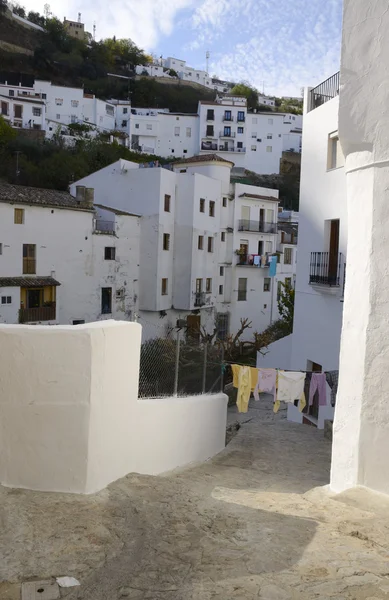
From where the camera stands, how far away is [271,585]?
413cm

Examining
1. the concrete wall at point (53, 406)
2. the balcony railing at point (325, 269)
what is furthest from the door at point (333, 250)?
the concrete wall at point (53, 406)

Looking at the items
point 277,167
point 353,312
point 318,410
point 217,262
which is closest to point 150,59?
point 277,167

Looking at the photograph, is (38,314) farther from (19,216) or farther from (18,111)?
(18,111)

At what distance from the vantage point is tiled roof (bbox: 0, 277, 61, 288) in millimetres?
25906

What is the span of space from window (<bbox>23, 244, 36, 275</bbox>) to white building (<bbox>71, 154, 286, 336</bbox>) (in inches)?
287

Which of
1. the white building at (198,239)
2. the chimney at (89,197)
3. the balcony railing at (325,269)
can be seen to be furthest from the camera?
the white building at (198,239)

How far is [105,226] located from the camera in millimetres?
30875

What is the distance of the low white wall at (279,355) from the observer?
773 inches

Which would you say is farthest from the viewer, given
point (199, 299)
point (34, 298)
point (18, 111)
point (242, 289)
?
point (18, 111)

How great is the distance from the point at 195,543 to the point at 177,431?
4.27 meters

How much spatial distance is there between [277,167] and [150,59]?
3880 centimetres

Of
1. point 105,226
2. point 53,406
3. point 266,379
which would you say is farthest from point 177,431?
point 105,226

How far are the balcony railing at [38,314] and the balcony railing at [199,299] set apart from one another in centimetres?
1002

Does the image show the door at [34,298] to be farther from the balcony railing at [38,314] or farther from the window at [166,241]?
the window at [166,241]
